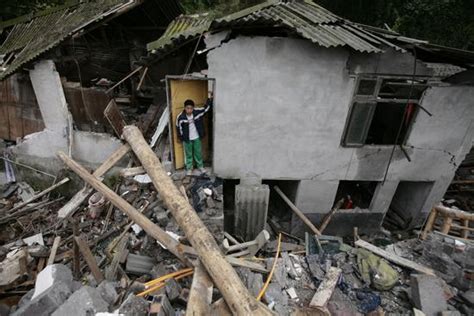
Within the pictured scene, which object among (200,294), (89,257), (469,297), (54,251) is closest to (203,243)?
(200,294)

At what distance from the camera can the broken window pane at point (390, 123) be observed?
7.47m

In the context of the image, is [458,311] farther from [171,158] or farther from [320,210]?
[171,158]

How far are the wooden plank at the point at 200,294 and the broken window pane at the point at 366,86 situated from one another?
5398mm

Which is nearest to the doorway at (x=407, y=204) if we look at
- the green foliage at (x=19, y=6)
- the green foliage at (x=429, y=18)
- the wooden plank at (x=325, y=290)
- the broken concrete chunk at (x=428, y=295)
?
the broken concrete chunk at (x=428, y=295)

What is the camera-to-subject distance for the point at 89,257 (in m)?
4.95

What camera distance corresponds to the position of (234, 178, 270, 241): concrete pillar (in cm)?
786

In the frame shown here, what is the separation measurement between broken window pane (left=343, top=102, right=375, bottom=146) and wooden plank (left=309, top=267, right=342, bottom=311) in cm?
350

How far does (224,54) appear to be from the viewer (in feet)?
20.1

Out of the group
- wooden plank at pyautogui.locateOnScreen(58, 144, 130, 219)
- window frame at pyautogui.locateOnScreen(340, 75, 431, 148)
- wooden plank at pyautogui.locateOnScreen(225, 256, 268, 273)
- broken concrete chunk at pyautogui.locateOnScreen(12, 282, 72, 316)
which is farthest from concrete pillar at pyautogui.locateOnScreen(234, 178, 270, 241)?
broken concrete chunk at pyautogui.locateOnScreen(12, 282, 72, 316)

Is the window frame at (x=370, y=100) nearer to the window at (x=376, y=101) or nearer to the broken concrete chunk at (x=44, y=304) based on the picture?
the window at (x=376, y=101)

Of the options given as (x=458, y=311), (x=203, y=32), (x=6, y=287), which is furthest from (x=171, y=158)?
(x=458, y=311)

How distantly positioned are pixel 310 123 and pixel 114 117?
18.1ft

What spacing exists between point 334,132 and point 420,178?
3.23m

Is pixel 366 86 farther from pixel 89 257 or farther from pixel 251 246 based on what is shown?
pixel 89 257
